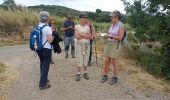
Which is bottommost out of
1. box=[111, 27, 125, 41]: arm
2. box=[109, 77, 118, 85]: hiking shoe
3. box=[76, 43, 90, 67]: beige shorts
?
box=[109, 77, 118, 85]: hiking shoe

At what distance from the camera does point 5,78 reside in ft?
40.8

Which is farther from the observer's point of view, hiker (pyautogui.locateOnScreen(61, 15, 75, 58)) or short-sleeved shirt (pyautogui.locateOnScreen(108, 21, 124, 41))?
hiker (pyautogui.locateOnScreen(61, 15, 75, 58))

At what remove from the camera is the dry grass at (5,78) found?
423 inches

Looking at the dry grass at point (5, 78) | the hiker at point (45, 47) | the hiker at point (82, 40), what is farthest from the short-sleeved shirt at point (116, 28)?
the dry grass at point (5, 78)

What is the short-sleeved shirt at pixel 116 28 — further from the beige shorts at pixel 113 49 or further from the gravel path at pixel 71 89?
the gravel path at pixel 71 89

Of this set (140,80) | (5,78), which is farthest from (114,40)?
(5,78)

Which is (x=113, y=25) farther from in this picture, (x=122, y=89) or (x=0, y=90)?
(x=0, y=90)

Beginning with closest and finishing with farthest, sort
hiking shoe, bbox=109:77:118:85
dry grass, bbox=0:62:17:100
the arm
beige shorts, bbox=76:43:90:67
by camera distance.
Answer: dry grass, bbox=0:62:17:100 → the arm → hiking shoe, bbox=109:77:118:85 → beige shorts, bbox=76:43:90:67

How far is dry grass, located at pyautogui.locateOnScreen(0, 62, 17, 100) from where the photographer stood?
35.2 feet

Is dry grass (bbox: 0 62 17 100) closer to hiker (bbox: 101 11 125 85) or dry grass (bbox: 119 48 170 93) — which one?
hiker (bbox: 101 11 125 85)

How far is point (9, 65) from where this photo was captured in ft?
49.1

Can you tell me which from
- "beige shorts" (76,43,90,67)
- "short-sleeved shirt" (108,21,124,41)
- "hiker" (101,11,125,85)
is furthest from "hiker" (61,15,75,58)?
"short-sleeved shirt" (108,21,124,41)

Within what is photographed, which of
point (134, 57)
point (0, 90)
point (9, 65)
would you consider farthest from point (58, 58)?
point (0, 90)

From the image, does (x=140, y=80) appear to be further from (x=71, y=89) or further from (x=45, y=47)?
(x=45, y=47)
